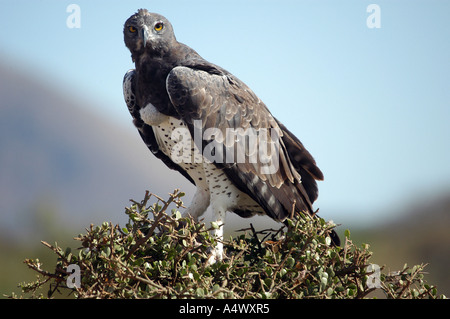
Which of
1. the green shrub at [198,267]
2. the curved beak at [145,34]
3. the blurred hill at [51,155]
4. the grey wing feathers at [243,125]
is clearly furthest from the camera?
the blurred hill at [51,155]

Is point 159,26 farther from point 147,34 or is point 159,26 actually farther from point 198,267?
point 198,267

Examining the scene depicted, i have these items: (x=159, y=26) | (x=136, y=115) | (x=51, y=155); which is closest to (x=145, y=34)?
(x=159, y=26)

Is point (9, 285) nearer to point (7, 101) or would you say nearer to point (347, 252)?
point (347, 252)

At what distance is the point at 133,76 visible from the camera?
239 inches

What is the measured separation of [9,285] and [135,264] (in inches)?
464

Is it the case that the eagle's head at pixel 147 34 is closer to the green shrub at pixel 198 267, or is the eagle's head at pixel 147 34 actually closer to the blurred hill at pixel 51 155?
the green shrub at pixel 198 267

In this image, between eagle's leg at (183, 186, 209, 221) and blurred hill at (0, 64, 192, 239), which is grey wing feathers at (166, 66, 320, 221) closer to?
eagle's leg at (183, 186, 209, 221)

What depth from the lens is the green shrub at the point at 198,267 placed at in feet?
12.5

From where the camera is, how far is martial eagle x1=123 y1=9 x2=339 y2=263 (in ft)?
17.7

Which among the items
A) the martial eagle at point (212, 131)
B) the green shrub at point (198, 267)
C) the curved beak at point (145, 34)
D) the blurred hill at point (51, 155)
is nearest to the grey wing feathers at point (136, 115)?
the martial eagle at point (212, 131)

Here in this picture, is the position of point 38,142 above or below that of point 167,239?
above

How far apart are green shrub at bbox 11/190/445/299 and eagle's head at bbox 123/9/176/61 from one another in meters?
2.09

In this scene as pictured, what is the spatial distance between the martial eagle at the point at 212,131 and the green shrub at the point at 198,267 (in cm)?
108
